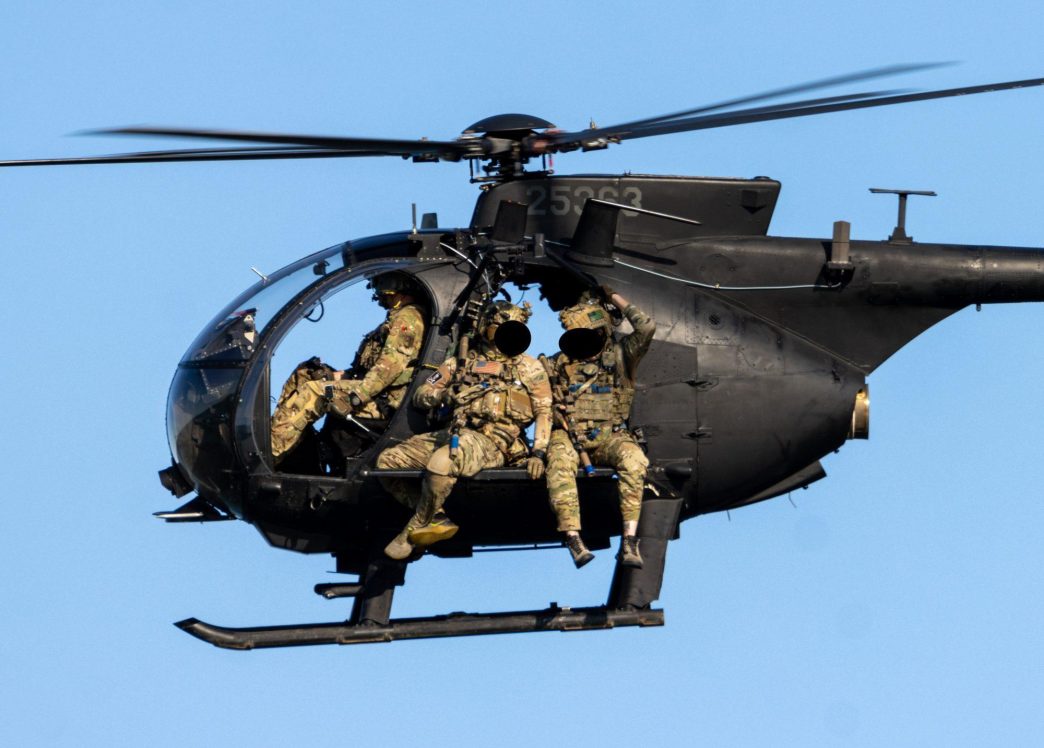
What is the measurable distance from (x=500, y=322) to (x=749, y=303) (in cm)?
220

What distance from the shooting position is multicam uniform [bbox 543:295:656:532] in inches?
653

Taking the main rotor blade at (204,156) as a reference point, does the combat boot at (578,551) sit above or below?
below

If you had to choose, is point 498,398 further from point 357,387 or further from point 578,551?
point 578,551

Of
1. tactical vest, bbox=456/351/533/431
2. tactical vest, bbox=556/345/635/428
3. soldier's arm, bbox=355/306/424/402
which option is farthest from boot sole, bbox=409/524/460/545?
tactical vest, bbox=556/345/635/428

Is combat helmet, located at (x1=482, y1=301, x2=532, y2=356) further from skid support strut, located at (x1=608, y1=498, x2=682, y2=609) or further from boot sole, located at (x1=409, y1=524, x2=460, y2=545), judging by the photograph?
skid support strut, located at (x1=608, y1=498, x2=682, y2=609)

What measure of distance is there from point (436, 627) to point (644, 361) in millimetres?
2649

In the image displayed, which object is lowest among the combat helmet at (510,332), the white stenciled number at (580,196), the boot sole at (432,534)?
the boot sole at (432,534)

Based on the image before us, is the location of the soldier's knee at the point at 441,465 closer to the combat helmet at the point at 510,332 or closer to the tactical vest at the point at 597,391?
the combat helmet at the point at 510,332

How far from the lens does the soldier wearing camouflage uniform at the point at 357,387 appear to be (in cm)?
1700

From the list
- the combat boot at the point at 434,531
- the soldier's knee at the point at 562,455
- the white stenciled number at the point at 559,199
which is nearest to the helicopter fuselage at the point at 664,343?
the white stenciled number at the point at 559,199

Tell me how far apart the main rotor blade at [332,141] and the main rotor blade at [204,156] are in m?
0.26

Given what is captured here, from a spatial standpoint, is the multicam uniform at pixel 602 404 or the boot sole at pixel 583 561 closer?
the boot sole at pixel 583 561

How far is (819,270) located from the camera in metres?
17.8

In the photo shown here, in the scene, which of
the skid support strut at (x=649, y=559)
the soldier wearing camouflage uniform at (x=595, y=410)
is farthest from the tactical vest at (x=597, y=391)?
the skid support strut at (x=649, y=559)
